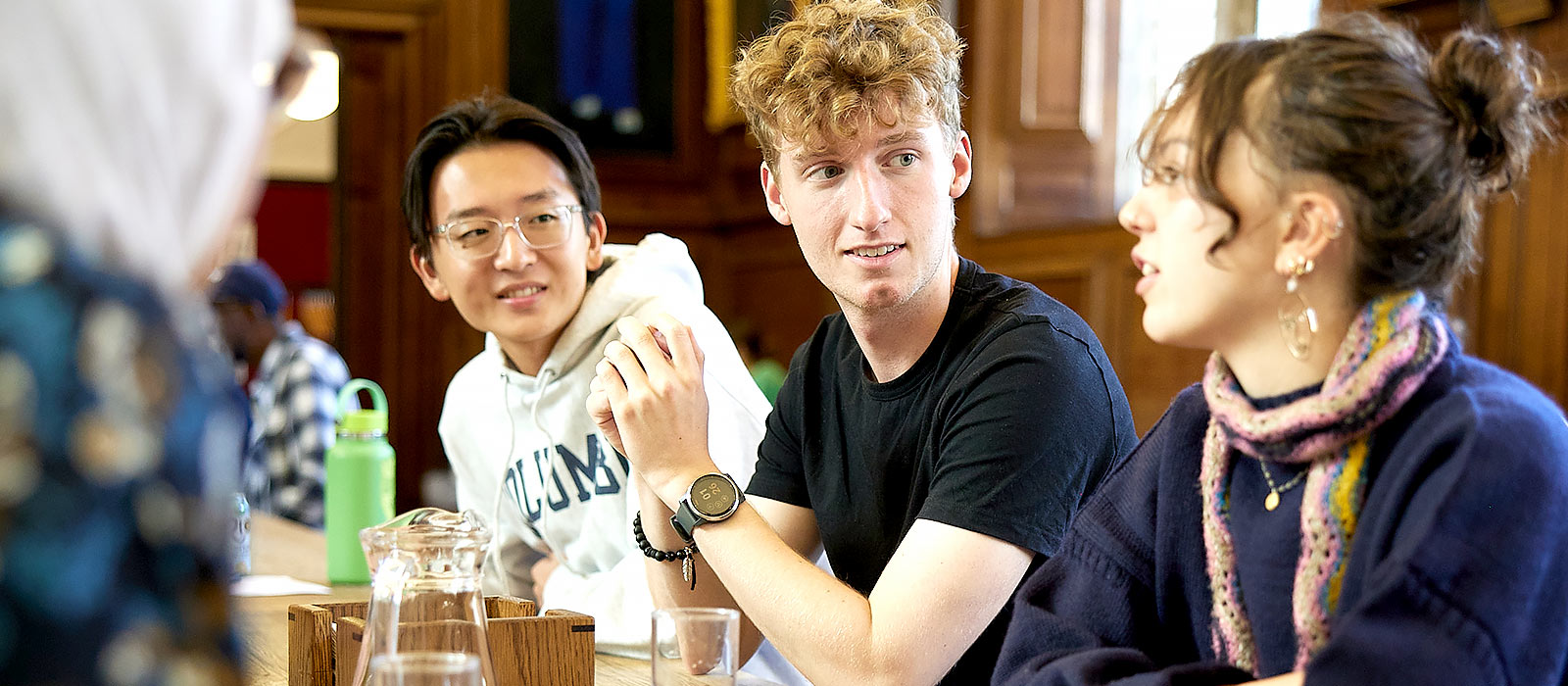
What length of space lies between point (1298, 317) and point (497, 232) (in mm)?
1315

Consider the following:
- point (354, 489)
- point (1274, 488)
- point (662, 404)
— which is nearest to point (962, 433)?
point (662, 404)

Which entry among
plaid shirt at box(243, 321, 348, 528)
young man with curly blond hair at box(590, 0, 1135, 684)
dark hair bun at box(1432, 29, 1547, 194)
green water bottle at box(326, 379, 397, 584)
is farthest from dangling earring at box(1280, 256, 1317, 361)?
plaid shirt at box(243, 321, 348, 528)

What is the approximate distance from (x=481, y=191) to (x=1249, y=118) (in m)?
1.30

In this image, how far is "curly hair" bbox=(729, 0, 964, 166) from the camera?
56.6 inches

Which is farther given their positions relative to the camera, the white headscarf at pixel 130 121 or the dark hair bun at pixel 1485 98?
the dark hair bun at pixel 1485 98

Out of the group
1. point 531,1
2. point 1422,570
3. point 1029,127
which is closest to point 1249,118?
point 1422,570

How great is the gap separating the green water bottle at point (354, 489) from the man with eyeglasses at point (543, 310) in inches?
6.4

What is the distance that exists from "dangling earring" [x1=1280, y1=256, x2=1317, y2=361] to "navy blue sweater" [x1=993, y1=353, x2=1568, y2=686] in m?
0.08

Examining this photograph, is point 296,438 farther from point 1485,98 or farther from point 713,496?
point 1485,98

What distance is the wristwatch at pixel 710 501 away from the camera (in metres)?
1.33

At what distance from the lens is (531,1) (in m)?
5.91

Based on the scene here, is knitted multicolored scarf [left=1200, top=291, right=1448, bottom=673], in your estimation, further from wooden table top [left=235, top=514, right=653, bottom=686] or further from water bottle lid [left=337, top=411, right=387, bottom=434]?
water bottle lid [left=337, top=411, right=387, bottom=434]

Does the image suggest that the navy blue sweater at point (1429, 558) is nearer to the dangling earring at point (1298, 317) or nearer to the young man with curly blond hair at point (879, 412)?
the dangling earring at point (1298, 317)

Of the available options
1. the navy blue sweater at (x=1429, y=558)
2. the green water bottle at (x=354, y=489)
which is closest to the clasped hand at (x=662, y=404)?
the navy blue sweater at (x=1429, y=558)
